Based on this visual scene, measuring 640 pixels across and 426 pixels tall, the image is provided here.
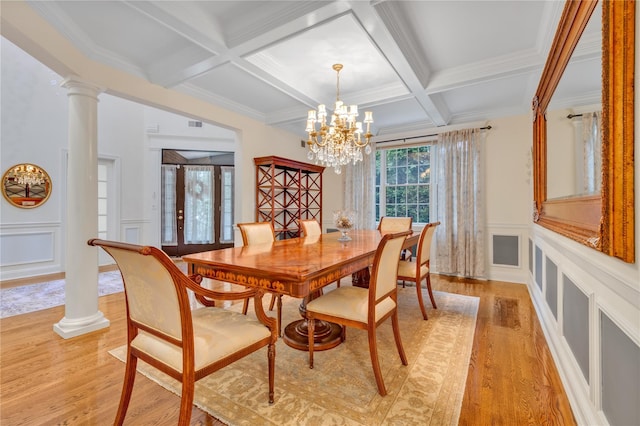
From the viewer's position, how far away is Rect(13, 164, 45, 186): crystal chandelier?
4.36 metres

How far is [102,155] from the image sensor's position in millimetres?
5207

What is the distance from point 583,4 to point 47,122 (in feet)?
21.6

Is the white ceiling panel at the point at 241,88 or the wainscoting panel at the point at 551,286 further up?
the white ceiling panel at the point at 241,88

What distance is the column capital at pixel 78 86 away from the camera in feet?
8.17

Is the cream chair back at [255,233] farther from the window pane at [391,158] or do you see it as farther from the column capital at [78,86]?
the window pane at [391,158]

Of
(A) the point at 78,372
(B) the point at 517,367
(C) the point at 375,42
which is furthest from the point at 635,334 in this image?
(A) the point at 78,372

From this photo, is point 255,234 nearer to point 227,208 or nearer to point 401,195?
point 401,195

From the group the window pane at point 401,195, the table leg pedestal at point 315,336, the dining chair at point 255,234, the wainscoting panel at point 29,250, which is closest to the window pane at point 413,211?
the window pane at point 401,195

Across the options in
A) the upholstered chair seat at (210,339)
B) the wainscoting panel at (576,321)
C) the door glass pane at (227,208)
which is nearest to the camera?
the upholstered chair seat at (210,339)

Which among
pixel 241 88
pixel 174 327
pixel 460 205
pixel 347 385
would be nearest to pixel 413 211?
pixel 460 205

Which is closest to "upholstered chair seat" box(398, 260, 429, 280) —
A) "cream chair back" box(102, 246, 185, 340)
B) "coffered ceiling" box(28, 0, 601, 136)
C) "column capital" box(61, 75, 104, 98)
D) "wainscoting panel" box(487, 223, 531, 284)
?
"coffered ceiling" box(28, 0, 601, 136)

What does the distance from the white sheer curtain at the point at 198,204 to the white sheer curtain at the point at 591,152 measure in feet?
21.6

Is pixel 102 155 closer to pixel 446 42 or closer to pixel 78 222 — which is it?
pixel 78 222

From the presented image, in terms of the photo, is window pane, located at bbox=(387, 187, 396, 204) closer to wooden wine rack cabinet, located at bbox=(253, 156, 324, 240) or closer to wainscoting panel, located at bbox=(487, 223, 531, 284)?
wooden wine rack cabinet, located at bbox=(253, 156, 324, 240)
